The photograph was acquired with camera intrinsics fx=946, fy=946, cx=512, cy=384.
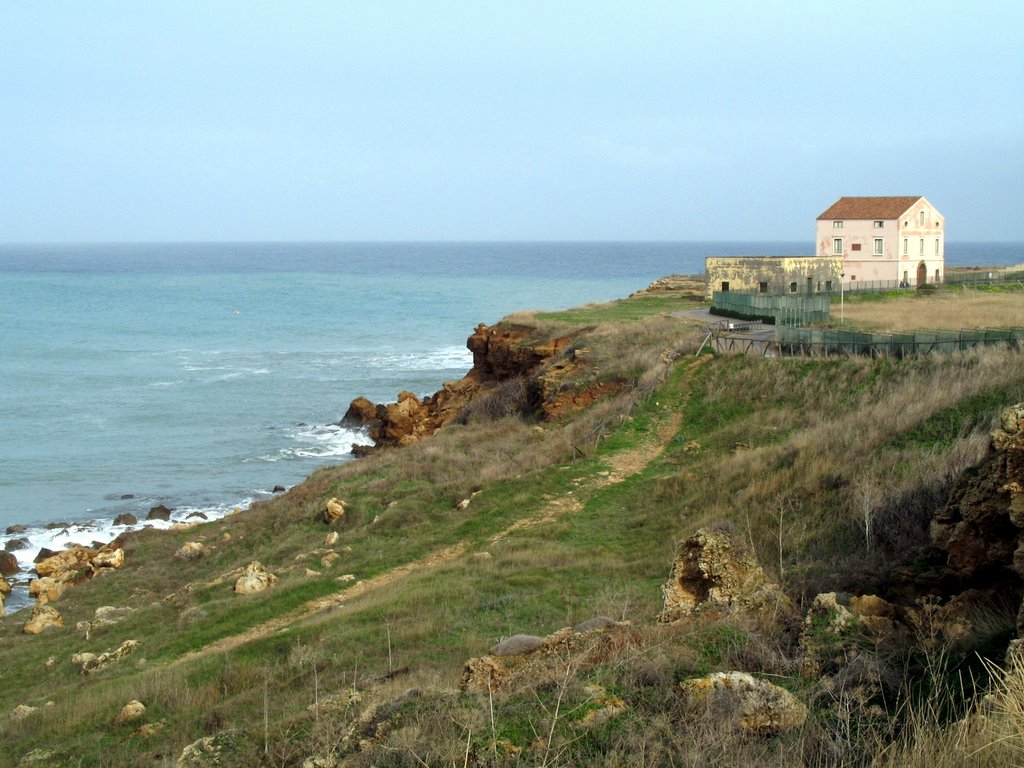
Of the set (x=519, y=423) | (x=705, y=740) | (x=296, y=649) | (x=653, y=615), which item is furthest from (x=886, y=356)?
(x=705, y=740)

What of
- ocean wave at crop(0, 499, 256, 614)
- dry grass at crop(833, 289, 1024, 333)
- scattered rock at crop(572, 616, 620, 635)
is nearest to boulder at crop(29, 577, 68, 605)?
ocean wave at crop(0, 499, 256, 614)

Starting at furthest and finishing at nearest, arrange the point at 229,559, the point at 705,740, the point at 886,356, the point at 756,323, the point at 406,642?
1. the point at 756,323
2. the point at 886,356
3. the point at 229,559
4. the point at 406,642
5. the point at 705,740

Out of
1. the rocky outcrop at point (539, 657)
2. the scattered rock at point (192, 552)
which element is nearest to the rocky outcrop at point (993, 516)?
the rocky outcrop at point (539, 657)

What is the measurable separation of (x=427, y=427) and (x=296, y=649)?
1175 inches

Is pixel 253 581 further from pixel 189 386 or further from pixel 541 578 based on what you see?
pixel 189 386

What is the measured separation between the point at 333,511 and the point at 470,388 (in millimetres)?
20793

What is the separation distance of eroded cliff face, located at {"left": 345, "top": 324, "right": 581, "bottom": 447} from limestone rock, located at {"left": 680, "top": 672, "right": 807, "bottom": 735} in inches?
1231

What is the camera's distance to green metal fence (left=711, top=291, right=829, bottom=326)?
38312mm

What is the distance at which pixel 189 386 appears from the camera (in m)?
60.3

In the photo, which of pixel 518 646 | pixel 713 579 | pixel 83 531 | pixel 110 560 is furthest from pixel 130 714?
pixel 83 531

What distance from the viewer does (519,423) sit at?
1286 inches

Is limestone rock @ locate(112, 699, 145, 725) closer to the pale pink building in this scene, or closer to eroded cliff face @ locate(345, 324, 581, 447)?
eroded cliff face @ locate(345, 324, 581, 447)

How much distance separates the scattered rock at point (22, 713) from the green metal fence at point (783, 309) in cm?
3020

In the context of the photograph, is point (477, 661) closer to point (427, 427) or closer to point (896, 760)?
point (896, 760)
